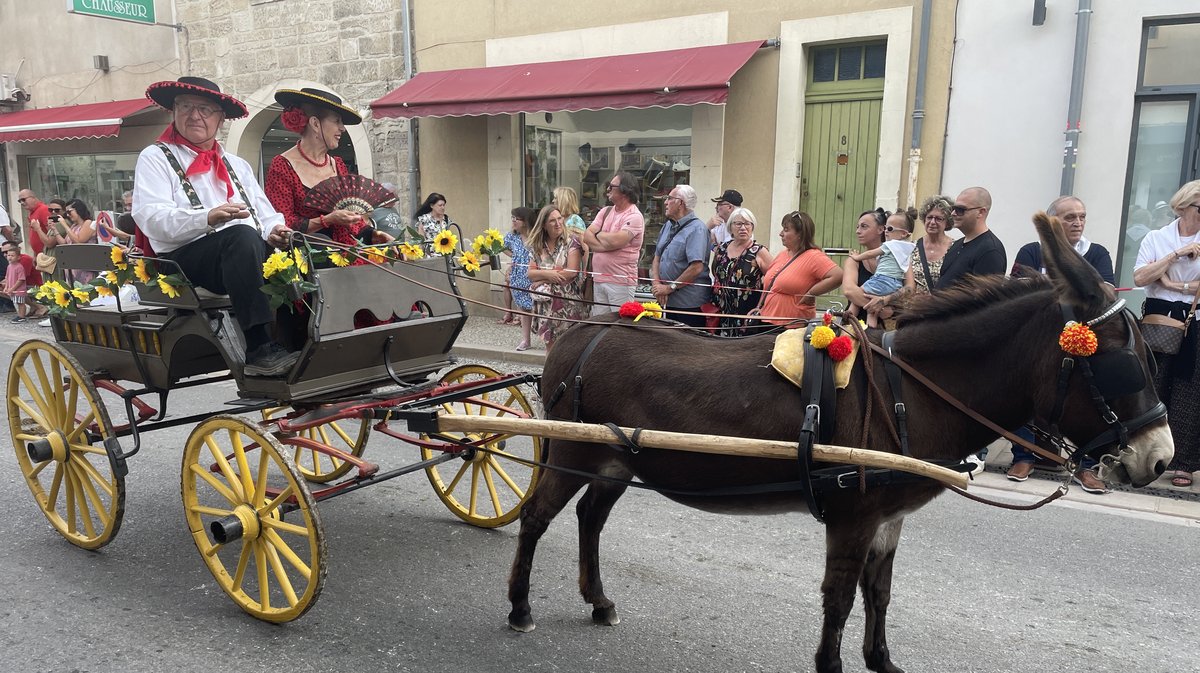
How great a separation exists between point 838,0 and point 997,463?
562cm

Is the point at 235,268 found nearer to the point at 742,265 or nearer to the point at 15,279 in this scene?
the point at 742,265

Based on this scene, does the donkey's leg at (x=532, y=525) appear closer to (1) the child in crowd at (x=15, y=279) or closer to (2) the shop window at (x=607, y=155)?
(2) the shop window at (x=607, y=155)

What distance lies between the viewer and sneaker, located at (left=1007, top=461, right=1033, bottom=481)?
18.7 feet

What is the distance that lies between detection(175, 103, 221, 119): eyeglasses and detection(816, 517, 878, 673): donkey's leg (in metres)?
3.70

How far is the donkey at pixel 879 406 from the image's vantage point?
8.62 feet

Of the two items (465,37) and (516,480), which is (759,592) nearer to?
(516,480)

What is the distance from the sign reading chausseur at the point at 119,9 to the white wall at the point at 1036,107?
1297 centimetres

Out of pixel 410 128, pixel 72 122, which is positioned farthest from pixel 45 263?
pixel 410 128

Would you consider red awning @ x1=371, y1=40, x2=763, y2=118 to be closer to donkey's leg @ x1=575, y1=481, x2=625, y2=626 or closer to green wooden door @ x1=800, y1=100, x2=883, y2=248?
green wooden door @ x1=800, y1=100, x2=883, y2=248

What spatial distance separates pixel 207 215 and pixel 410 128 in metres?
9.07

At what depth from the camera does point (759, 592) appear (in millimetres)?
3879

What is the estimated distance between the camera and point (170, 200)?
156 inches

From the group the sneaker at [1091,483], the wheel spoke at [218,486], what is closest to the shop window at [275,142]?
the wheel spoke at [218,486]

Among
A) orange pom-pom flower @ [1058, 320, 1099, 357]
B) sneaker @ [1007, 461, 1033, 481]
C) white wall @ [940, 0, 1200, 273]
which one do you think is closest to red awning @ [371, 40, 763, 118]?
white wall @ [940, 0, 1200, 273]
